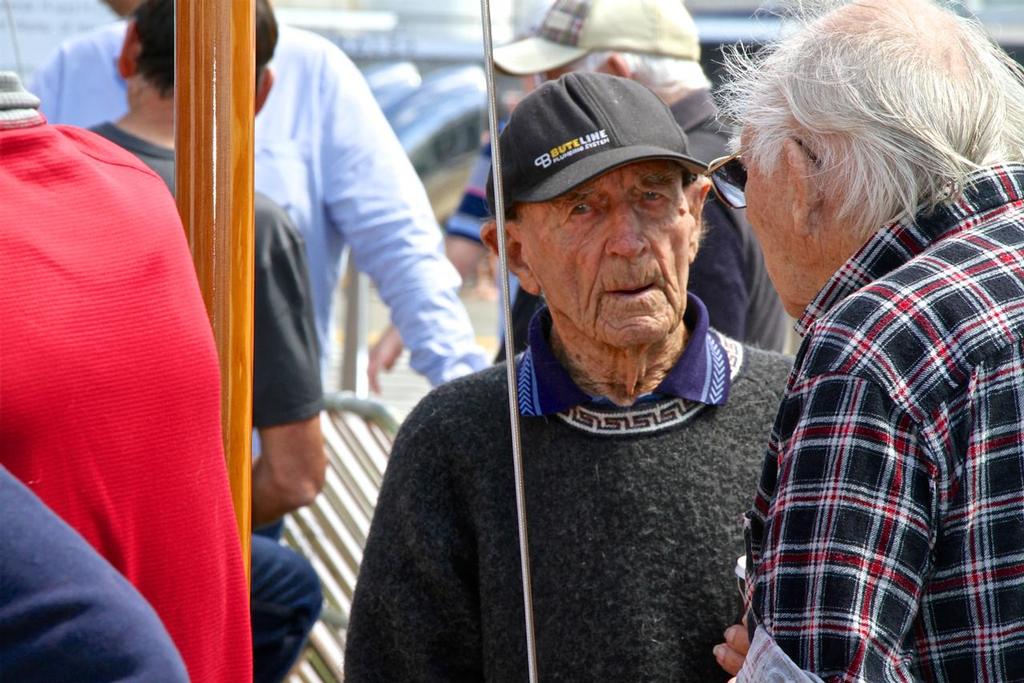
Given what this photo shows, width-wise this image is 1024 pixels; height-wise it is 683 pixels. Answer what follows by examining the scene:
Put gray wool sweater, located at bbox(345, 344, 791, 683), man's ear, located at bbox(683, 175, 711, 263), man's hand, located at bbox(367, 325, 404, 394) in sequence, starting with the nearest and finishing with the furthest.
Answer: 1. gray wool sweater, located at bbox(345, 344, 791, 683)
2. man's ear, located at bbox(683, 175, 711, 263)
3. man's hand, located at bbox(367, 325, 404, 394)

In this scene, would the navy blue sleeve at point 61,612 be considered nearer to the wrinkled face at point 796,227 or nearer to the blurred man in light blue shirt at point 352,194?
the wrinkled face at point 796,227

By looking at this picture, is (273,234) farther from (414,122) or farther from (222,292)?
(414,122)

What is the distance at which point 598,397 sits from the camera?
6.80ft

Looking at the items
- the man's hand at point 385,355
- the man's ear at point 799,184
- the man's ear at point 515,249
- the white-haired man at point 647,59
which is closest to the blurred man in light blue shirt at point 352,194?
the white-haired man at point 647,59

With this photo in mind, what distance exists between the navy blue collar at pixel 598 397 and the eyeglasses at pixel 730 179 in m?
0.23

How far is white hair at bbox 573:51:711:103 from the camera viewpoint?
3.21m

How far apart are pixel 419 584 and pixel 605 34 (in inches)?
64.5

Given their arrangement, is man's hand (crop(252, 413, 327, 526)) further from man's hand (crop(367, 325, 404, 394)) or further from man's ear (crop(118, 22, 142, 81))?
man's hand (crop(367, 325, 404, 394))

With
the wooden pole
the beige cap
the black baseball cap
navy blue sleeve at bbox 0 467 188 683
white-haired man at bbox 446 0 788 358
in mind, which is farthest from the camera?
the beige cap

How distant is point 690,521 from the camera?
77.4 inches

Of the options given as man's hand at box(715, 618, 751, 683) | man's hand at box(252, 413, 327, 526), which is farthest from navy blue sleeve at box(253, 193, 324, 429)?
man's hand at box(715, 618, 751, 683)

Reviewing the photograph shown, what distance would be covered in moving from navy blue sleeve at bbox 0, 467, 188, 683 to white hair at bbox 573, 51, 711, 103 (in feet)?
7.57

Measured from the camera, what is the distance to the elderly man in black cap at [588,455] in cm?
194

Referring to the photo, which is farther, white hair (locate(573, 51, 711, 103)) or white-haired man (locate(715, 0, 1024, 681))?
white hair (locate(573, 51, 711, 103))
